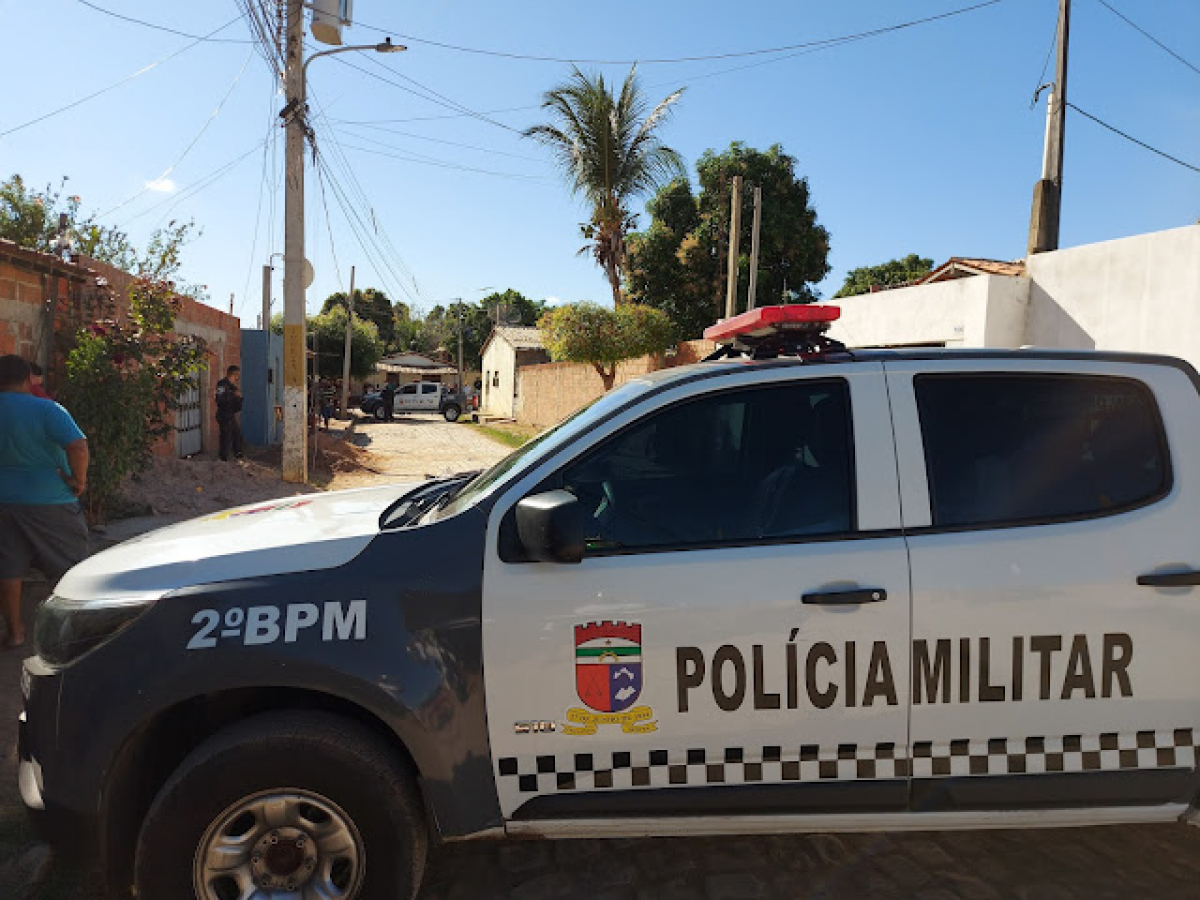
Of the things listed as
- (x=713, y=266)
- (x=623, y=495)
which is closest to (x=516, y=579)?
(x=623, y=495)

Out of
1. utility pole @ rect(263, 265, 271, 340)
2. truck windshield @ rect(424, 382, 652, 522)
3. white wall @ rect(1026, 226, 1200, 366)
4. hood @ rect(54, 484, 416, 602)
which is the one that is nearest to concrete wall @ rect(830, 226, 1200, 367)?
white wall @ rect(1026, 226, 1200, 366)

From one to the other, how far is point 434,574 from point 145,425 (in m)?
6.50

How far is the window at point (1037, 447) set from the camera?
244 centimetres

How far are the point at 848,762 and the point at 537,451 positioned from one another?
1300 millimetres

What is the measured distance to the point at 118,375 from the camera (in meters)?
7.09

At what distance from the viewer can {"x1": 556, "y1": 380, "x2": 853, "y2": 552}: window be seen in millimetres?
2395

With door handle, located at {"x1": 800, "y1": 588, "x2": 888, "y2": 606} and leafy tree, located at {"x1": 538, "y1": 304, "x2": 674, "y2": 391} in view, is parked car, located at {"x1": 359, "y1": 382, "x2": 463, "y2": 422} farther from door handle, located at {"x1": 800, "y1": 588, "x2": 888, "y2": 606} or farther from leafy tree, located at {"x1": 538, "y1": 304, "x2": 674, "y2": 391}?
door handle, located at {"x1": 800, "y1": 588, "x2": 888, "y2": 606}

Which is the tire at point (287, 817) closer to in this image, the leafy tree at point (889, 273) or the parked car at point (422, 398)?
the parked car at point (422, 398)

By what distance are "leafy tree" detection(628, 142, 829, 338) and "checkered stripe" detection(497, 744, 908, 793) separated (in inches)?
990

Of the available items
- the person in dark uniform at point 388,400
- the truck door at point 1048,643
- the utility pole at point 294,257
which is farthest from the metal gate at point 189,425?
the person in dark uniform at point 388,400

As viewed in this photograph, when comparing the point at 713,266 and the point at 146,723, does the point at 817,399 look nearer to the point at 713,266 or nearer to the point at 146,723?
the point at 146,723

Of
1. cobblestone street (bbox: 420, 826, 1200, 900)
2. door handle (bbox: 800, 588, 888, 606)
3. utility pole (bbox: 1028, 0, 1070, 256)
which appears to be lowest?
cobblestone street (bbox: 420, 826, 1200, 900)

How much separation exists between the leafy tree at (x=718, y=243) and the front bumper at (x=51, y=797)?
25.6 meters

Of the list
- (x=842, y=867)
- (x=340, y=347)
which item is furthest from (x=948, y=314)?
(x=340, y=347)
